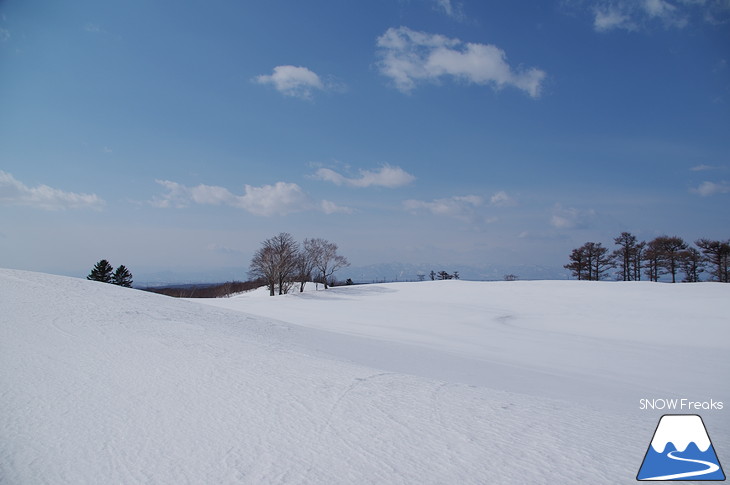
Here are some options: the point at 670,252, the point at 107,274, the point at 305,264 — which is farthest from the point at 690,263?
the point at 107,274

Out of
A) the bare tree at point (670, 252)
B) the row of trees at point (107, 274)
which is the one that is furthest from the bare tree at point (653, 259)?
the row of trees at point (107, 274)

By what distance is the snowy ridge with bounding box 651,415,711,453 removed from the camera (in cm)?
408

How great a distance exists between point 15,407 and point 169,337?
11.5 feet

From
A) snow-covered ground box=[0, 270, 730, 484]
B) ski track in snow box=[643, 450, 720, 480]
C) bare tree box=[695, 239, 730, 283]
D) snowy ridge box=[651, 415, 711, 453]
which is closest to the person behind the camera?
snow-covered ground box=[0, 270, 730, 484]

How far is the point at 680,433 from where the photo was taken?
4.47m

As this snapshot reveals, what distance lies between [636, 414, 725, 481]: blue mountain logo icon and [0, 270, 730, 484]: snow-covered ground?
0.44 feet

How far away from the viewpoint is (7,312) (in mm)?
7195

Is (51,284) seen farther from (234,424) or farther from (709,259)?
(709,259)

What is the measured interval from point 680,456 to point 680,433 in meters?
0.70

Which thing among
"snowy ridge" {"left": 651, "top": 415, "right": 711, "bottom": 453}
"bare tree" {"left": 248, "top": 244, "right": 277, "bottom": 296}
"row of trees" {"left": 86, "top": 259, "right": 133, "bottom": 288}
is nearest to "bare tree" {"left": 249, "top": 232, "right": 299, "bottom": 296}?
"bare tree" {"left": 248, "top": 244, "right": 277, "bottom": 296}

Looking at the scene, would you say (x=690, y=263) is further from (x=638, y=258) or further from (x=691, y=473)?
(x=691, y=473)

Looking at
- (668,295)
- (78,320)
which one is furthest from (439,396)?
(668,295)

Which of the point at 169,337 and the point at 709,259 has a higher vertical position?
the point at 709,259

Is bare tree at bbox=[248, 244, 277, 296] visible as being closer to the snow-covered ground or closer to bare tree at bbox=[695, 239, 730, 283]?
the snow-covered ground
